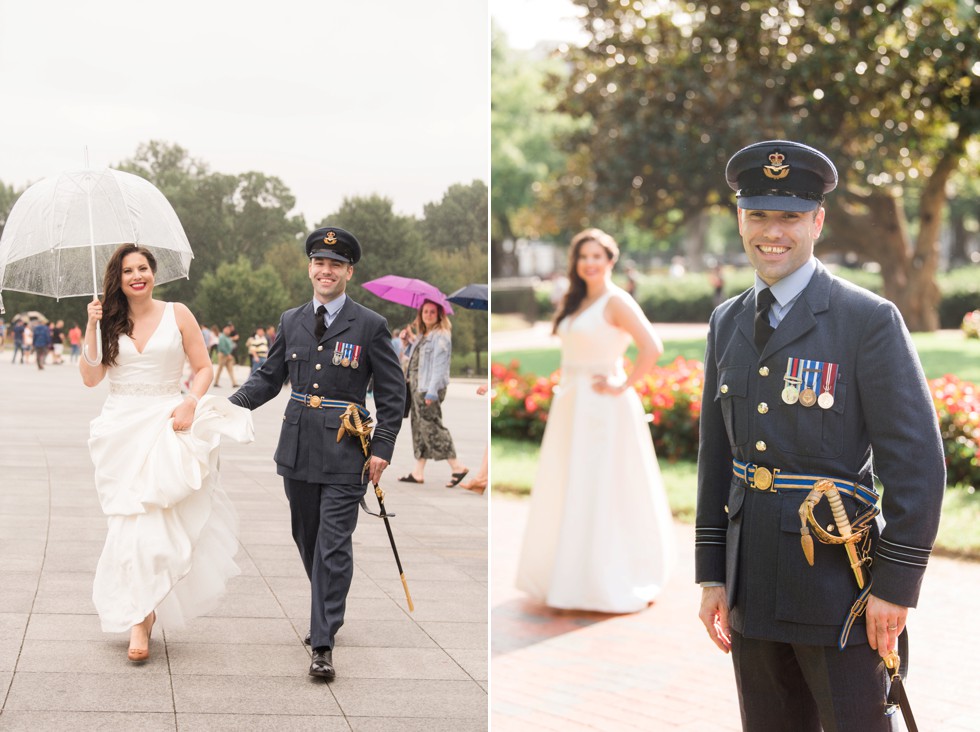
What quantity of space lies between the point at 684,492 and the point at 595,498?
3.33 metres

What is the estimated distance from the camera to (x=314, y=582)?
4.55 meters

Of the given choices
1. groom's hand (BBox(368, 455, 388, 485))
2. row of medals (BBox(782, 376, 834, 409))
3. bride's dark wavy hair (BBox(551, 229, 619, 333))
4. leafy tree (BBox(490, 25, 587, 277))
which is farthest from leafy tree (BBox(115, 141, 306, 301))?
leafy tree (BBox(490, 25, 587, 277))

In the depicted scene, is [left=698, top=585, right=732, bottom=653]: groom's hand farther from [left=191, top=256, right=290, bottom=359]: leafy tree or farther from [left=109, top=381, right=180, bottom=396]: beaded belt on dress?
[left=109, top=381, right=180, bottom=396]: beaded belt on dress

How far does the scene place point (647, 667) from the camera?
5.30 m

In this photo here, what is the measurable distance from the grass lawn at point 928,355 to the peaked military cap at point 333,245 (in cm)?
1034

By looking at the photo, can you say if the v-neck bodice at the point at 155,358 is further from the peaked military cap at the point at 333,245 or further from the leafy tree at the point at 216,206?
the peaked military cap at the point at 333,245

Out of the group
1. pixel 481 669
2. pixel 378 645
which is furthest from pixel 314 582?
pixel 481 669

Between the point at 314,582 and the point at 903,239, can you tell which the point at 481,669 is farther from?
the point at 903,239

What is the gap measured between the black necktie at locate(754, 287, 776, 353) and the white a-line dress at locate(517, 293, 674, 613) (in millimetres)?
3286

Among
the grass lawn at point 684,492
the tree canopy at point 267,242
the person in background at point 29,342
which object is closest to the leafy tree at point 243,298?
the tree canopy at point 267,242

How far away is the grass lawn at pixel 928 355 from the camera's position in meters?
15.0

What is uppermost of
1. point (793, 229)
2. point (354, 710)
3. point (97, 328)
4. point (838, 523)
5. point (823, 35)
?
point (823, 35)

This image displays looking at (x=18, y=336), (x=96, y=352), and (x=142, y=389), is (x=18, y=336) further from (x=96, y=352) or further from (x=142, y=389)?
(x=142, y=389)

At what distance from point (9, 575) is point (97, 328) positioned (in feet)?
3.06
